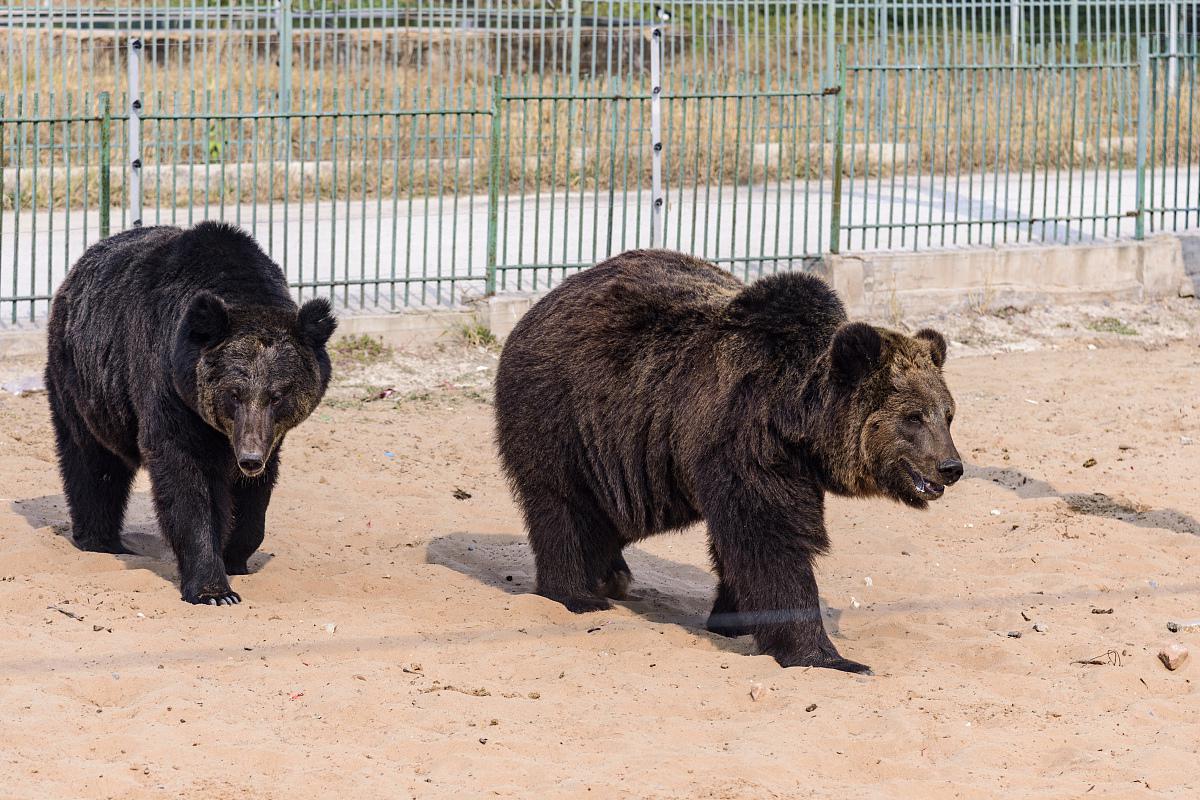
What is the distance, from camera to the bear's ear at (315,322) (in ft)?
25.0

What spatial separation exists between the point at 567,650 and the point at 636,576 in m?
2.29

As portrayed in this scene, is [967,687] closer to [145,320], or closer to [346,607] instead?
[346,607]

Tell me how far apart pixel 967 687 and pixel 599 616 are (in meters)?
2.02

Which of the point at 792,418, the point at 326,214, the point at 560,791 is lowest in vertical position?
the point at 560,791

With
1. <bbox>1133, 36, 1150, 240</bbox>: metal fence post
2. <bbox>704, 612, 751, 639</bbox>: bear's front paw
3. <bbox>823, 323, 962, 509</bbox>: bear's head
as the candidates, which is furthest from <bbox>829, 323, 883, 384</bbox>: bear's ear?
<bbox>1133, 36, 1150, 240</bbox>: metal fence post

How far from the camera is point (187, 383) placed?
7.50 metres

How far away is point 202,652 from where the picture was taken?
6684 mm

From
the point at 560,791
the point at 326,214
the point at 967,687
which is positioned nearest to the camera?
the point at 560,791

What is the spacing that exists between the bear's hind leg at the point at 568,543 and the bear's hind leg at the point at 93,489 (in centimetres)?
252

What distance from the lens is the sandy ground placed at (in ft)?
17.7

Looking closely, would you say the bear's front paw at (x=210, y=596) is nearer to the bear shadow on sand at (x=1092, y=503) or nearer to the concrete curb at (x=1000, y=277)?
the bear shadow on sand at (x=1092, y=503)

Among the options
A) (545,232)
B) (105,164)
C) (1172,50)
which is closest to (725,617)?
(105,164)

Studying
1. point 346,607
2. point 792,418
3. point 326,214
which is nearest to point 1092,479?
point 792,418

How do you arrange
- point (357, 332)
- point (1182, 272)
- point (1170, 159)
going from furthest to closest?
point (1170, 159)
point (1182, 272)
point (357, 332)
